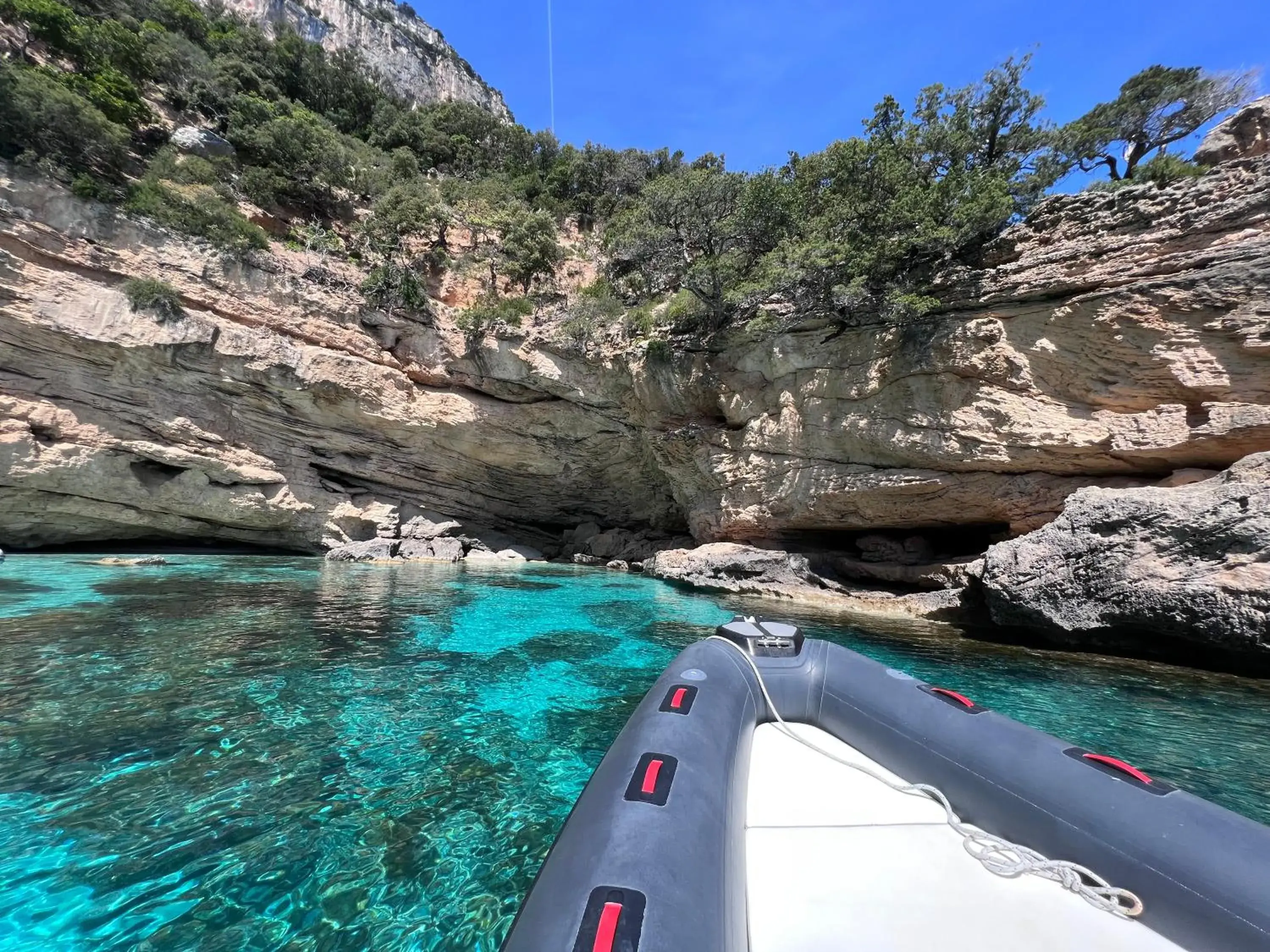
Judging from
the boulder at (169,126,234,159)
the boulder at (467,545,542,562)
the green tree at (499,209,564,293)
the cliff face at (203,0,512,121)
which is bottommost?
the boulder at (467,545,542,562)

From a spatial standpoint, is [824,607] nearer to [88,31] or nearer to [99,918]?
[99,918]

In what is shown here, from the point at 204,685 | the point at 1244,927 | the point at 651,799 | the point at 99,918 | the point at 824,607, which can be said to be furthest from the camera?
the point at 824,607

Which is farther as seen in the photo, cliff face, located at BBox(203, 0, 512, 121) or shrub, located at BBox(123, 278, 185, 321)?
cliff face, located at BBox(203, 0, 512, 121)

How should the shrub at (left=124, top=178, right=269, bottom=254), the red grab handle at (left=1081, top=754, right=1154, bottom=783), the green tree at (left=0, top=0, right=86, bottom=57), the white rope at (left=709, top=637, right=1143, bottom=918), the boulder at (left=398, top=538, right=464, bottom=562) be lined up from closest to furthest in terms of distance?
1. the white rope at (left=709, top=637, right=1143, bottom=918)
2. the red grab handle at (left=1081, top=754, right=1154, bottom=783)
3. the shrub at (left=124, top=178, right=269, bottom=254)
4. the green tree at (left=0, top=0, right=86, bottom=57)
5. the boulder at (left=398, top=538, right=464, bottom=562)

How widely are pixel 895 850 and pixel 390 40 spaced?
207 feet

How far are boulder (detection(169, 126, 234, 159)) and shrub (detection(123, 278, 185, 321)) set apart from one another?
7894 millimetres

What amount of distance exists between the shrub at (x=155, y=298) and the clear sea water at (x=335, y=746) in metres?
8.61

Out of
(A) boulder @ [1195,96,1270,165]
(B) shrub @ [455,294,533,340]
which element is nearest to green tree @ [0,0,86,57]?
(B) shrub @ [455,294,533,340]

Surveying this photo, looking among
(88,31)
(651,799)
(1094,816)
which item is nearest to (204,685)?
(651,799)

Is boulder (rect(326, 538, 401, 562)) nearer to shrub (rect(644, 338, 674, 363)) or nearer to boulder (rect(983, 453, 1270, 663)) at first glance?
shrub (rect(644, 338, 674, 363))

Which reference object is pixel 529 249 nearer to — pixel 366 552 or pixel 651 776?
pixel 366 552

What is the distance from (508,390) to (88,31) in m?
17.5

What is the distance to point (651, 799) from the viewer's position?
1930 millimetres

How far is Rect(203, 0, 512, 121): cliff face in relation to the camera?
38.6m
